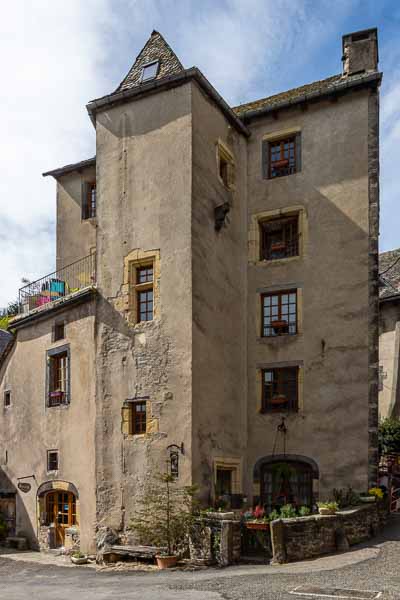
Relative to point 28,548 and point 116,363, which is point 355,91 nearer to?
point 116,363

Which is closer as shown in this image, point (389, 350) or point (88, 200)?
point (88, 200)

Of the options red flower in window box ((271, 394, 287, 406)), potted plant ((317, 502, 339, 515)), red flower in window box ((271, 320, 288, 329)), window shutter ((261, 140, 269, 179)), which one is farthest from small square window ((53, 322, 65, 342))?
potted plant ((317, 502, 339, 515))

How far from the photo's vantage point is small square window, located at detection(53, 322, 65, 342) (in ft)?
61.8

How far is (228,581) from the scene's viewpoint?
1167 centimetres

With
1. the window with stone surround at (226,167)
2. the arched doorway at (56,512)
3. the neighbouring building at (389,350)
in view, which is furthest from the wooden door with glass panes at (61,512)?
the neighbouring building at (389,350)

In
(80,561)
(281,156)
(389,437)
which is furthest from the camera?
(389,437)

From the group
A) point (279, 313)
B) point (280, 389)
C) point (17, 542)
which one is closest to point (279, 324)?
point (279, 313)

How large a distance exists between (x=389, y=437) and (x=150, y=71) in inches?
559

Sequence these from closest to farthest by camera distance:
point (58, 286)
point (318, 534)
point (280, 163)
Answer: point (318, 534) → point (280, 163) → point (58, 286)

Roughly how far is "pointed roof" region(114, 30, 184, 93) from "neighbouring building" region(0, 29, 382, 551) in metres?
0.07

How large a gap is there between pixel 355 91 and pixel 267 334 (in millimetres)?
7160

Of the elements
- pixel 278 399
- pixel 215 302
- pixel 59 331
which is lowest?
pixel 278 399

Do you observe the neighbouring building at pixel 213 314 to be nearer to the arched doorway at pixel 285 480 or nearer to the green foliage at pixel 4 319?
the arched doorway at pixel 285 480

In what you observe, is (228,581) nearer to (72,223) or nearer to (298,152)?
(298,152)
